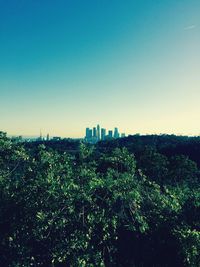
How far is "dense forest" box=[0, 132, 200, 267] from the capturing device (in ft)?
33.9

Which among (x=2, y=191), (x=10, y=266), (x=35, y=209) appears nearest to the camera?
(x=10, y=266)

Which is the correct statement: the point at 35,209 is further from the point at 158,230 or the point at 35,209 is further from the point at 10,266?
the point at 158,230

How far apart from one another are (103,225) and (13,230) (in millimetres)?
3677

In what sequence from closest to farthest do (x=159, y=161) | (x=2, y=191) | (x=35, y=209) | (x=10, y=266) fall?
(x=10, y=266) → (x=35, y=209) → (x=2, y=191) → (x=159, y=161)

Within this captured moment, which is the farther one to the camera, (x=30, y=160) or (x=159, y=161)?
(x=159, y=161)

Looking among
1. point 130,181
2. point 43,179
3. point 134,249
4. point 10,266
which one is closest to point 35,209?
point 43,179

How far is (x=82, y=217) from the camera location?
1109 centimetres

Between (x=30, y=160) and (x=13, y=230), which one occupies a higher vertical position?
(x=30, y=160)

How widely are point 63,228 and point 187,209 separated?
6.91 metres

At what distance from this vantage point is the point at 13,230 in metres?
10.9

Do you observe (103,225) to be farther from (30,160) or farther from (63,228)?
(30,160)

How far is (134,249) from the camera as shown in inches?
498

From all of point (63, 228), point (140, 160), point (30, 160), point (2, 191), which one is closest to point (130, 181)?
point (63, 228)

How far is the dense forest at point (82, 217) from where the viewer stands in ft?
33.9
